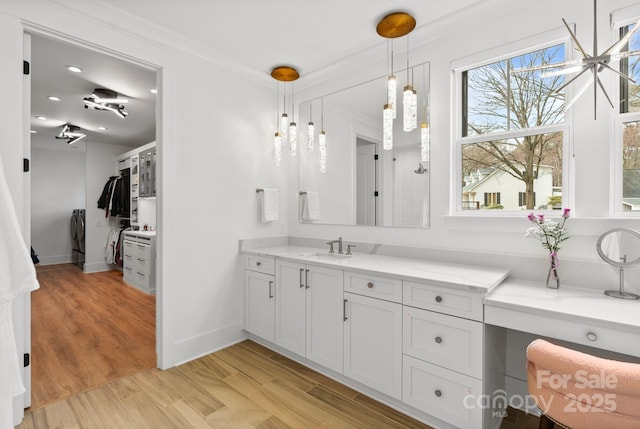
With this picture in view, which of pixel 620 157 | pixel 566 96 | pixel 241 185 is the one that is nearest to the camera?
pixel 620 157

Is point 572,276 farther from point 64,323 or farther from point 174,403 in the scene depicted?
point 64,323

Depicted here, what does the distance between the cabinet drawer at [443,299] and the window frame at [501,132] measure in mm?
769

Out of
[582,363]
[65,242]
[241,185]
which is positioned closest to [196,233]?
[241,185]

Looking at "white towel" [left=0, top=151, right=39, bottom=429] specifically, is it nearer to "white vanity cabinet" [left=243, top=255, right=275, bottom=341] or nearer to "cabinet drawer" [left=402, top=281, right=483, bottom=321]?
"white vanity cabinet" [left=243, top=255, right=275, bottom=341]

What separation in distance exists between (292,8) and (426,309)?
216cm

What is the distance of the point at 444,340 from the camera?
171 centimetres

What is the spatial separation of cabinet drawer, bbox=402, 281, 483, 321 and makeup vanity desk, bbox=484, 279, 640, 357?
0.06 meters

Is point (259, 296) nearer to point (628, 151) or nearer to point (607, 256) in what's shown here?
point (607, 256)

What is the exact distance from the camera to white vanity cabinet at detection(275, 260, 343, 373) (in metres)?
2.24

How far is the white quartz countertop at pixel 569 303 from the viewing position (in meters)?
1.32

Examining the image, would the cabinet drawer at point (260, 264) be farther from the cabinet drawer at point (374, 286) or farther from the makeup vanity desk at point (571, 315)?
the makeup vanity desk at point (571, 315)

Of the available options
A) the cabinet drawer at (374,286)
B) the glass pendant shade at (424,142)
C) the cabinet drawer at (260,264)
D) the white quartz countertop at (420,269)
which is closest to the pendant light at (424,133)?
the glass pendant shade at (424,142)

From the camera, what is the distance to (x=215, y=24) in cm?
232

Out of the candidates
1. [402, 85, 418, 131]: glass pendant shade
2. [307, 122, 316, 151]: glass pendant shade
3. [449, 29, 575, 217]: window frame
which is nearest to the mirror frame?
[449, 29, 575, 217]: window frame
